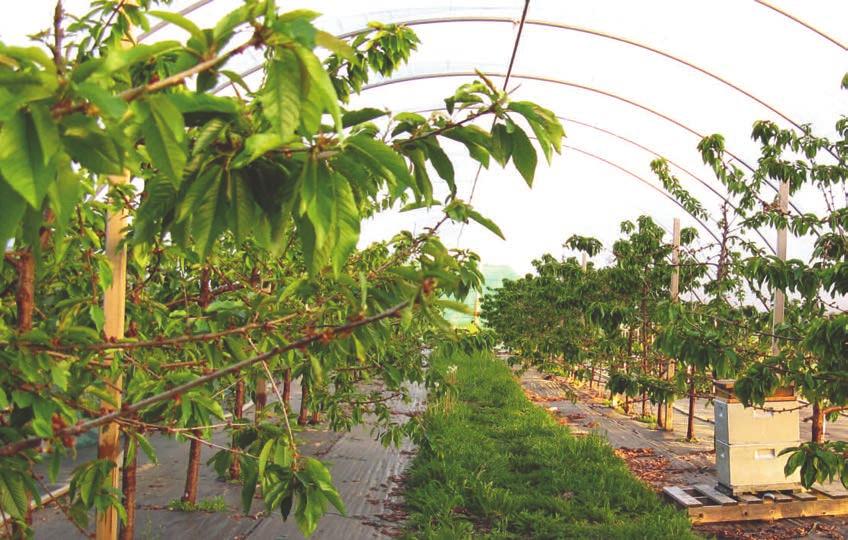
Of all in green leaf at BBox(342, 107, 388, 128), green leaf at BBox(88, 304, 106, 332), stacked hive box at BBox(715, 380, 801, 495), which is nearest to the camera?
green leaf at BBox(342, 107, 388, 128)

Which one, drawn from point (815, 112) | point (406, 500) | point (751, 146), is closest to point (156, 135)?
point (406, 500)

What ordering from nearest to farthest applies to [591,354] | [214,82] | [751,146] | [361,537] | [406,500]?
[214,82] < [361,537] < [406,500] < [751,146] < [591,354]

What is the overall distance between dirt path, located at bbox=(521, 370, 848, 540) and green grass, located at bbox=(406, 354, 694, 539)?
578 millimetres

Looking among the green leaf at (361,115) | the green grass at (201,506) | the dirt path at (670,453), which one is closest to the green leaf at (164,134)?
the green leaf at (361,115)

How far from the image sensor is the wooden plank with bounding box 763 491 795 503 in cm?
534

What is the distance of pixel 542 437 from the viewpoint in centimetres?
752

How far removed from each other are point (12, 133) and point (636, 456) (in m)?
8.12

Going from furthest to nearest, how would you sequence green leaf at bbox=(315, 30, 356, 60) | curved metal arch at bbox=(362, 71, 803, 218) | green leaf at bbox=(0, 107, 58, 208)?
curved metal arch at bbox=(362, 71, 803, 218) → green leaf at bbox=(315, 30, 356, 60) → green leaf at bbox=(0, 107, 58, 208)

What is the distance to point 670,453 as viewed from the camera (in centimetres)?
786

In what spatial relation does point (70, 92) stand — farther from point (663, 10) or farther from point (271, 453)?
point (663, 10)

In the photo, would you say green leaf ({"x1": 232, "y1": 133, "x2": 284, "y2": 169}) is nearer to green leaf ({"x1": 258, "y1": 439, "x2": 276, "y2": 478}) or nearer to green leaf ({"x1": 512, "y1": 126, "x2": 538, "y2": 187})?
green leaf ({"x1": 512, "y1": 126, "x2": 538, "y2": 187})

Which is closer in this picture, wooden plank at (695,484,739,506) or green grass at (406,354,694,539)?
green grass at (406,354,694,539)

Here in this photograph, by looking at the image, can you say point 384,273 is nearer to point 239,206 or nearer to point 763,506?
point 239,206

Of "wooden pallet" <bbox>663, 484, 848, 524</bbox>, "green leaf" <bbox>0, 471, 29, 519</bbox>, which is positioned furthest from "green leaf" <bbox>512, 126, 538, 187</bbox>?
"wooden pallet" <bbox>663, 484, 848, 524</bbox>
